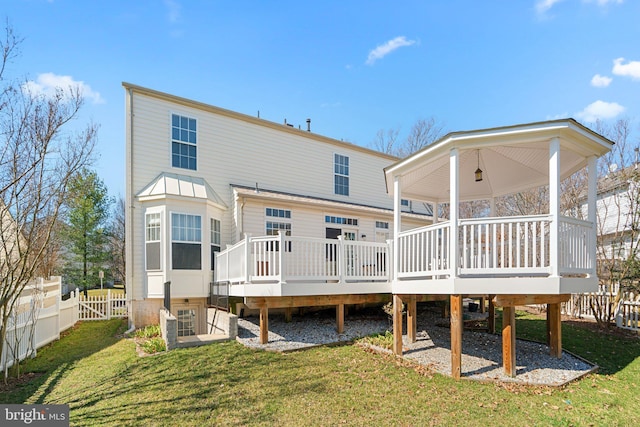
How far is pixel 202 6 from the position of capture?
329 inches

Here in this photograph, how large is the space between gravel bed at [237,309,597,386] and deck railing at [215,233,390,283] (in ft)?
4.54

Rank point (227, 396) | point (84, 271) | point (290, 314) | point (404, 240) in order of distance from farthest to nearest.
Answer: point (84, 271)
point (290, 314)
point (404, 240)
point (227, 396)

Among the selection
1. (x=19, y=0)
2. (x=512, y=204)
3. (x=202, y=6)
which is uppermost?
(x=202, y=6)

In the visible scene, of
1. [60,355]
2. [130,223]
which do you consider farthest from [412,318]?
Result: [60,355]

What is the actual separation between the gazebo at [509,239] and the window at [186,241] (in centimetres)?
605

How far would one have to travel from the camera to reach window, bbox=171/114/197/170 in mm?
11203

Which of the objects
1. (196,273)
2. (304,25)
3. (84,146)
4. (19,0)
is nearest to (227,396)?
(196,273)

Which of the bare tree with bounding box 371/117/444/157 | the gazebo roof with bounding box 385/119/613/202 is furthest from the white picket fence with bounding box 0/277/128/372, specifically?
the bare tree with bounding box 371/117/444/157

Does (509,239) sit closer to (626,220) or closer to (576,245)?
(576,245)

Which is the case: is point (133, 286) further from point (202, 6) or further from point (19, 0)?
point (202, 6)

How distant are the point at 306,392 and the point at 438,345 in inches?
152

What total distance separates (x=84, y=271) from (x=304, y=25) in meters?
19.4

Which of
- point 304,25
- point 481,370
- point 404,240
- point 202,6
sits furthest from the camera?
point 304,25

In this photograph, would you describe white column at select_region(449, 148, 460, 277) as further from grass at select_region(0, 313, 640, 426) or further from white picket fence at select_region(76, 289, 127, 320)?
white picket fence at select_region(76, 289, 127, 320)
